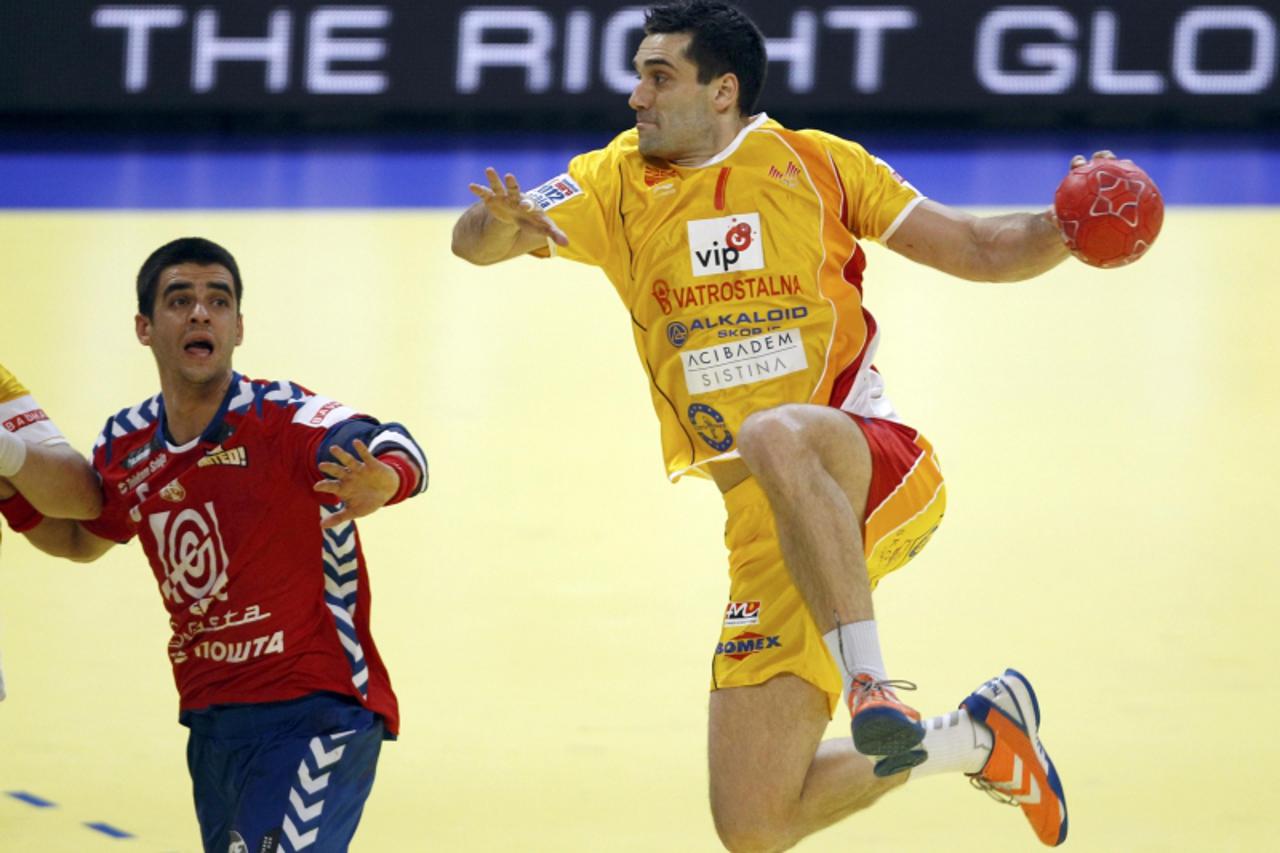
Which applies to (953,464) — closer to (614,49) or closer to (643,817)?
(643,817)

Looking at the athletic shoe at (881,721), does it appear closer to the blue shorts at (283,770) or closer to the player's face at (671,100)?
the blue shorts at (283,770)

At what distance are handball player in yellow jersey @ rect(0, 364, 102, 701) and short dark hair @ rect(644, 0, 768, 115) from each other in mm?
2238

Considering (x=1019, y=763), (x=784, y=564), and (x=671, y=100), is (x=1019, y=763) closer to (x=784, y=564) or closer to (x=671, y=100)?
(x=784, y=564)

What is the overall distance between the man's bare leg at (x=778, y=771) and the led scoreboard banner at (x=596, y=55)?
36.5 feet

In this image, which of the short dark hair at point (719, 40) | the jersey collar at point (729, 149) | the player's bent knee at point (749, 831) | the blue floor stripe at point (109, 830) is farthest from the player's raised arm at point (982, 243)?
the blue floor stripe at point (109, 830)

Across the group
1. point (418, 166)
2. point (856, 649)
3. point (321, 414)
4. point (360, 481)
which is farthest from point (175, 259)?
point (418, 166)

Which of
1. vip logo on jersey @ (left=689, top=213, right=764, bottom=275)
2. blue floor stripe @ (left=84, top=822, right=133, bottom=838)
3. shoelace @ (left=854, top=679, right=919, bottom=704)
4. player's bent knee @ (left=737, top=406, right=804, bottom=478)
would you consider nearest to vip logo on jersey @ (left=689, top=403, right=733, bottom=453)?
vip logo on jersey @ (left=689, top=213, right=764, bottom=275)

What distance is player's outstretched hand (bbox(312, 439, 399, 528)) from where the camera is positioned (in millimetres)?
5074

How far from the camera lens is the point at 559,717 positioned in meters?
7.62

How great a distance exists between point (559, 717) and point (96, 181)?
971 cm

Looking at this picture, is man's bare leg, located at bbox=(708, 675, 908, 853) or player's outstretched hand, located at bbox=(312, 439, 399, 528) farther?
man's bare leg, located at bbox=(708, 675, 908, 853)

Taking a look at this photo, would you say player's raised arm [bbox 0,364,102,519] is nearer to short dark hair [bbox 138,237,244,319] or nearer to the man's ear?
short dark hair [bbox 138,237,244,319]

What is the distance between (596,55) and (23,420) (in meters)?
11.6

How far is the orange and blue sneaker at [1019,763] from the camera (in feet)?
20.4
